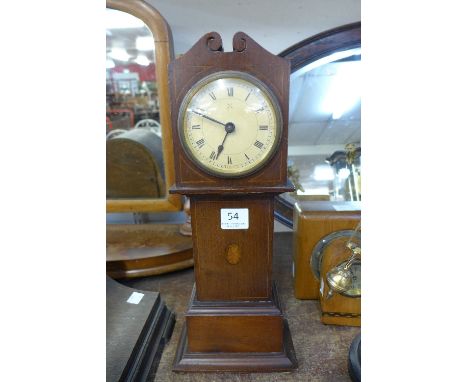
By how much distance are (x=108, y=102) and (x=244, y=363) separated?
4.32 ft

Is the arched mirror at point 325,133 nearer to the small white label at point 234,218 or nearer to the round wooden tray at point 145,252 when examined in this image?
the round wooden tray at point 145,252

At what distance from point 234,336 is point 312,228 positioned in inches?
17.9

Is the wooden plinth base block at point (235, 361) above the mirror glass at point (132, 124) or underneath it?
underneath

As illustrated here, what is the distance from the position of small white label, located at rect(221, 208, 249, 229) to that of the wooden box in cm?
30

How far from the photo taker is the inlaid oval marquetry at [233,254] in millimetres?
982

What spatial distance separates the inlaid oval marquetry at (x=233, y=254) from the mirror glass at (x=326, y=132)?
0.86 m

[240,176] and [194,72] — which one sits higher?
[194,72]

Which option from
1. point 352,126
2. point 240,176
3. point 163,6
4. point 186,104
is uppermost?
point 163,6

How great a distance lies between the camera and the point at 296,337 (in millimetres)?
1085

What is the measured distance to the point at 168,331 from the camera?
3.69 feet

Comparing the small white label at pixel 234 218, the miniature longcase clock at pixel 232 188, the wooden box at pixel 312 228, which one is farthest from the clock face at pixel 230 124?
the wooden box at pixel 312 228

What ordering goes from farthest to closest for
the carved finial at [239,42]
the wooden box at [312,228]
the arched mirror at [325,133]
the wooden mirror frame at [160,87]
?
1. the arched mirror at [325,133]
2. the wooden mirror frame at [160,87]
3. the wooden box at [312,228]
4. the carved finial at [239,42]
